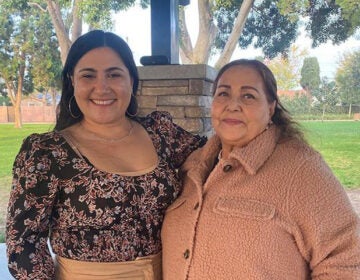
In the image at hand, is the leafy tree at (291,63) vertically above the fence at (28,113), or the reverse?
the leafy tree at (291,63)

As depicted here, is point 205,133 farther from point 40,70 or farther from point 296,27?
point 40,70

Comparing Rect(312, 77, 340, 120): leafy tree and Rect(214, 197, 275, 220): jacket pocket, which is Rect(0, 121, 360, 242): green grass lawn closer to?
Rect(312, 77, 340, 120): leafy tree

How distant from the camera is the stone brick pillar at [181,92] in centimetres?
283

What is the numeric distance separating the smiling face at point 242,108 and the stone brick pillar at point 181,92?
4.78ft

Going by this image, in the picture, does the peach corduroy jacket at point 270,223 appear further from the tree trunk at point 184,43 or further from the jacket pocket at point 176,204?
the tree trunk at point 184,43

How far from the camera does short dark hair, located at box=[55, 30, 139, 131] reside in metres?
1.39

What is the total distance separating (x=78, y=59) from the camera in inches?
55.2

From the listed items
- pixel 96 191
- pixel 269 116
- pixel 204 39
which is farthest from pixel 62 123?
pixel 204 39

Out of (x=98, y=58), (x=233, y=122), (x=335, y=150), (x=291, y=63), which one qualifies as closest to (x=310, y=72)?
(x=291, y=63)

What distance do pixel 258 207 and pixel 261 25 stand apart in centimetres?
544

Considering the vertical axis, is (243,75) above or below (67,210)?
above

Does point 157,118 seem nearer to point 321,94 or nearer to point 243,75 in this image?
point 243,75

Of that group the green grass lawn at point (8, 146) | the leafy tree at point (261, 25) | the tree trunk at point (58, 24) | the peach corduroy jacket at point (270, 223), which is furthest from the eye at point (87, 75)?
the green grass lawn at point (8, 146)

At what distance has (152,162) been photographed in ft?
4.70
